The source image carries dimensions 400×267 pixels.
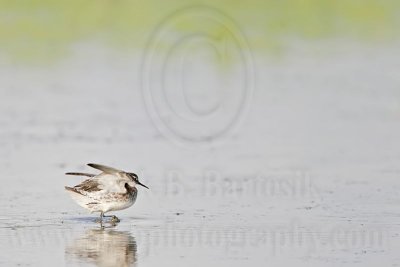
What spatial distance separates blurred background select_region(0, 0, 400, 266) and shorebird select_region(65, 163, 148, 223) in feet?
0.62

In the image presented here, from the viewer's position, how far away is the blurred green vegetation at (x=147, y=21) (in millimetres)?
22500

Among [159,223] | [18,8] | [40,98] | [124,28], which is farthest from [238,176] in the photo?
[18,8]

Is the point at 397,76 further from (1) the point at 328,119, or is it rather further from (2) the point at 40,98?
(2) the point at 40,98

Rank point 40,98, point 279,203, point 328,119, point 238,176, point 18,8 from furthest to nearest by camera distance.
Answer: point 18,8 → point 40,98 → point 328,119 → point 238,176 → point 279,203

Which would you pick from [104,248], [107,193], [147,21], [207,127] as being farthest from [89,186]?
[147,21]

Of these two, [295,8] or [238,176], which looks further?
[295,8]

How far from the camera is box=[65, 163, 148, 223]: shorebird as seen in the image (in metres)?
11.3

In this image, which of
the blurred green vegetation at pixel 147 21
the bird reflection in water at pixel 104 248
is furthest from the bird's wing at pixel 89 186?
the blurred green vegetation at pixel 147 21

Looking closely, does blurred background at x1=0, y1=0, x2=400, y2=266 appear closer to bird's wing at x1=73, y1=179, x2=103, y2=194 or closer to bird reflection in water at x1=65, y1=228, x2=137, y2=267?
bird reflection in water at x1=65, y1=228, x2=137, y2=267

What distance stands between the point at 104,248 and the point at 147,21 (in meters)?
13.9

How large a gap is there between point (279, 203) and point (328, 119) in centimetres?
415

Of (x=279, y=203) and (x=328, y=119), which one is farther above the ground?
(x=328, y=119)

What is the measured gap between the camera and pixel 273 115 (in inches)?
629

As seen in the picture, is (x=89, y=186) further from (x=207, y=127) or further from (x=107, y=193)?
(x=207, y=127)
